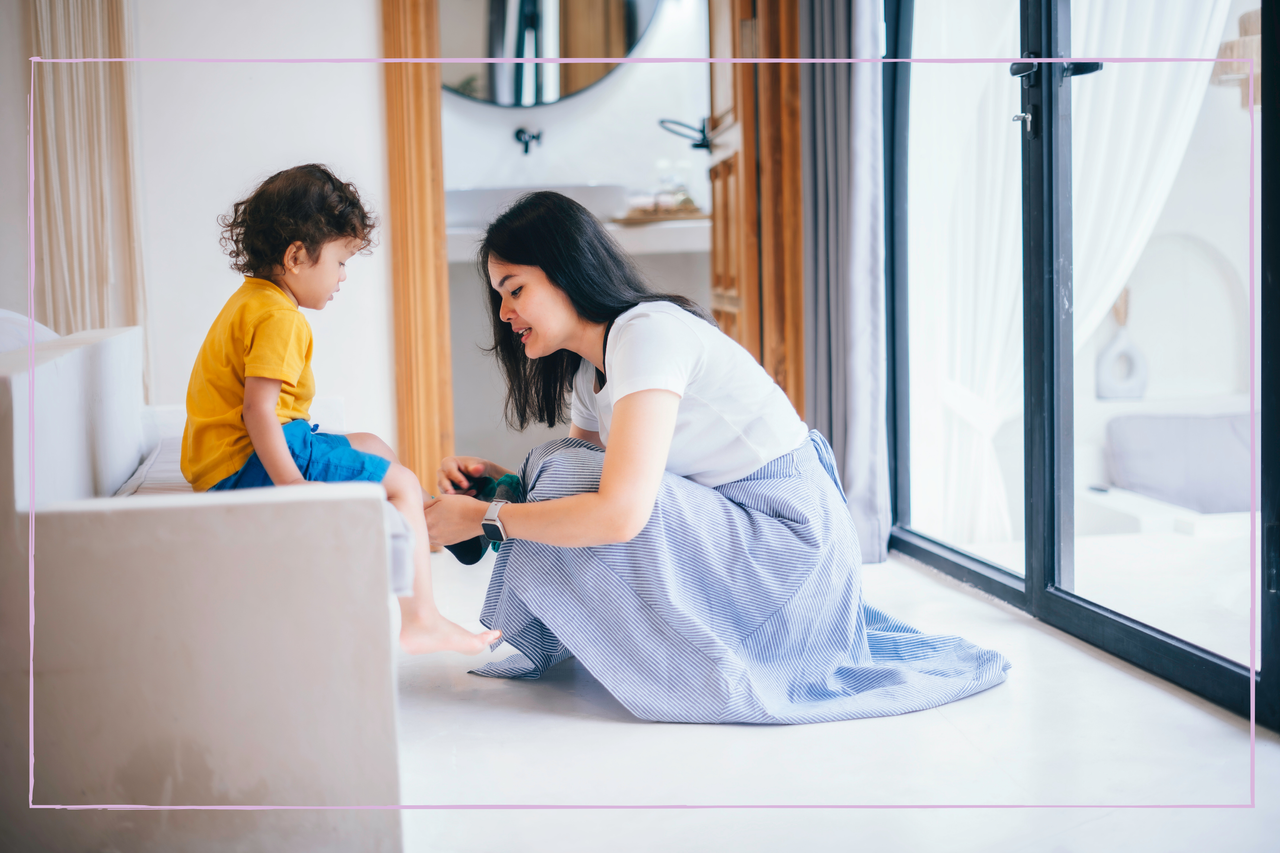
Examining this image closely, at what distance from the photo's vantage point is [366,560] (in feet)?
2.93

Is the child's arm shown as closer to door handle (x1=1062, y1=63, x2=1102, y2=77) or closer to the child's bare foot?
the child's bare foot

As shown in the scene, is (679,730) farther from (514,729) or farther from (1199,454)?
(1199,454)

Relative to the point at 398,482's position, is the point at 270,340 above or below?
above

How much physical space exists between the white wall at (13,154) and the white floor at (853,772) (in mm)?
786

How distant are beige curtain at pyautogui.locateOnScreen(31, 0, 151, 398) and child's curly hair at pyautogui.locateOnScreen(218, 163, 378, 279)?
347mm

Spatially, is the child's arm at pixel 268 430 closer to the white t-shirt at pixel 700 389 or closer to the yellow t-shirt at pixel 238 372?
the yellow t-shirt at pixel 238 372

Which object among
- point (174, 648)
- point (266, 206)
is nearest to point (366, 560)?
point (174, 648)

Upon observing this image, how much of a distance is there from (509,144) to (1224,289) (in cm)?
247

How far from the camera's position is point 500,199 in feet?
10.8

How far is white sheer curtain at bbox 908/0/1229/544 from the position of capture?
1.61 metres

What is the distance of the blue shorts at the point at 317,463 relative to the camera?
1.10 metres

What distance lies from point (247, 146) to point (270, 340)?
2.65 ft

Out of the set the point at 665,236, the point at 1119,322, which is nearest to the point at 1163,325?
the point at 1119,322

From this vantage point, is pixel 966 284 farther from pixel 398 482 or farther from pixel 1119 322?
pixel 398 482
